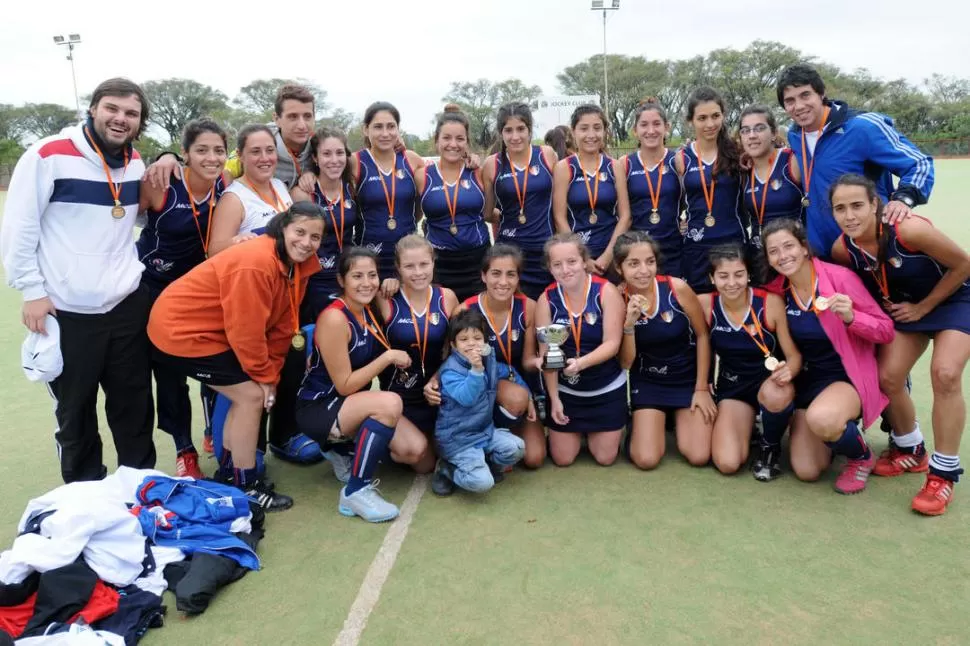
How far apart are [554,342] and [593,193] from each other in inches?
53.2

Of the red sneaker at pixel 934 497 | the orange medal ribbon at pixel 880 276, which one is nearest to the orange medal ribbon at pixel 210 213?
the orange medal ribbon at pixel 880 276

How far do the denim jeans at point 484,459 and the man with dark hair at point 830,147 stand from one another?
6.93 feet

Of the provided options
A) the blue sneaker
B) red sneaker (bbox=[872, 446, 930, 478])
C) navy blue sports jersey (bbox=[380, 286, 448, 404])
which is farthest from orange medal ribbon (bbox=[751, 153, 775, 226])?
the blue sneaker

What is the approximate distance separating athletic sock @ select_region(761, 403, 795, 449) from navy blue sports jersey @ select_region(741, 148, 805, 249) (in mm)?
1111

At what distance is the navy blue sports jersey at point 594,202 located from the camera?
4754 millimetres

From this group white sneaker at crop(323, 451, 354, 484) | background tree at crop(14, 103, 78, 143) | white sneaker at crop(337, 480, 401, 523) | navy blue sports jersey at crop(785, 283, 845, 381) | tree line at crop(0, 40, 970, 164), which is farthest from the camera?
background tree at crop(14, 103, 78, 143)

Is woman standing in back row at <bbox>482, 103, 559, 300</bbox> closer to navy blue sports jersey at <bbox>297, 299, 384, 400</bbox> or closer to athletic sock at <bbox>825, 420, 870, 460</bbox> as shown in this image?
navy blue sports jersey at <bbox>297, 299, 384, 400</bbox>

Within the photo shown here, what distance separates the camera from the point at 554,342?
12.8 feet

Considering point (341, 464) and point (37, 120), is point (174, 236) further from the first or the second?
point (37, 120)

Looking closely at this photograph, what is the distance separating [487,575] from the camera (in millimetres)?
2971

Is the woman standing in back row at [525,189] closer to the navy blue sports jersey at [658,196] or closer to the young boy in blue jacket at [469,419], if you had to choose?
the navy blue sports jersey at [658,196]

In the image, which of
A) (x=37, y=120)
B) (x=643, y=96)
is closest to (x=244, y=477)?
(x=643, y=96)

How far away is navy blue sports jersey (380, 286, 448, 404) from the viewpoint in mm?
3916

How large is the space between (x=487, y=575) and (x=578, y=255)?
1.89 meters
